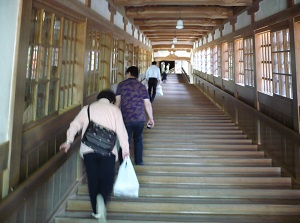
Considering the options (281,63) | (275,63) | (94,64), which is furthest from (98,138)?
(275,63)

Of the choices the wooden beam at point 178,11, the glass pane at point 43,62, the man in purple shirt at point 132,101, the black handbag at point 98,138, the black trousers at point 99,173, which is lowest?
→ the black trousers at point 99,173

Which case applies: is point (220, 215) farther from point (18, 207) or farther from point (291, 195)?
point (18, 207)

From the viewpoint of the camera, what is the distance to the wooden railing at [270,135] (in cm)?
347

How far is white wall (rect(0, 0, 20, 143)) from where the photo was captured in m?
1.77

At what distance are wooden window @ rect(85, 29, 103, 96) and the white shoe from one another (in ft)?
6.31

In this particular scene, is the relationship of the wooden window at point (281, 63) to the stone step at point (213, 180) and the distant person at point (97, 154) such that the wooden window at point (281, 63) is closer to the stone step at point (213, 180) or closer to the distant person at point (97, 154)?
the stone step at point (213, 180)

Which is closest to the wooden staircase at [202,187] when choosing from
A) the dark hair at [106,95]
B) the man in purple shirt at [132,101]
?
the man in purple shirt at [132,101]

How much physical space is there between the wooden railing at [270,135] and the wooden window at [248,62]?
509 mm

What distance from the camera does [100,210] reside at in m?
2.51

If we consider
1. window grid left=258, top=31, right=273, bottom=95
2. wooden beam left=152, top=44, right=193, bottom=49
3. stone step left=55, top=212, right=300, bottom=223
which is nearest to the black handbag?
stone step left=55, top=212, right=300, bottom=223

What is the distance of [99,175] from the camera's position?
2475 millimetres

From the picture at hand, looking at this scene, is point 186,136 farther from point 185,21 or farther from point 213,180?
point 185,21

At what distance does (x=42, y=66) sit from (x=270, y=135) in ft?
11.6

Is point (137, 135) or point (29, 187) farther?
point (137, 135)
